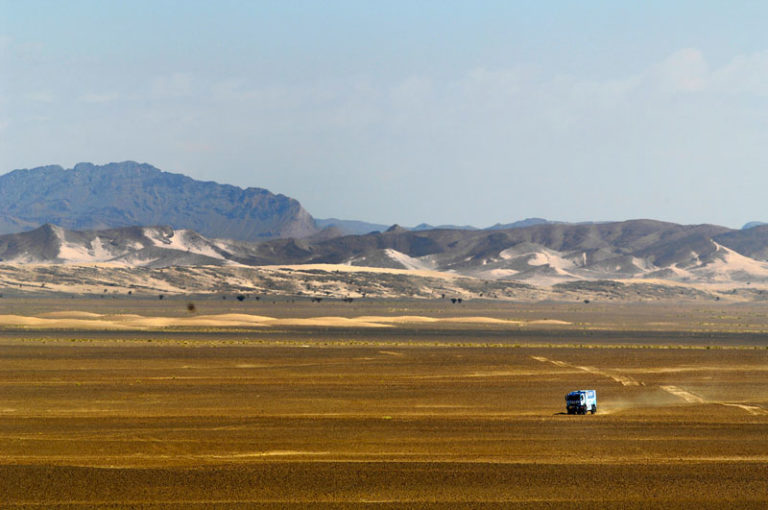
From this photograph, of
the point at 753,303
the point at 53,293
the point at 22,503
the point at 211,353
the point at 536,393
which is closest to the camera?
the point at 22,503

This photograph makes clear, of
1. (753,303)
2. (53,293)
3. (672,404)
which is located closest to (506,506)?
(672,404)

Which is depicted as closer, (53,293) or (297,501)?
(297,501)

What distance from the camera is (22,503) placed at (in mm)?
24344

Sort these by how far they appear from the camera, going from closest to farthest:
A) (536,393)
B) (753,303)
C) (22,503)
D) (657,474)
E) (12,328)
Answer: (22,503) → (657,474) → (536,393) → (12,328) → (753,303)

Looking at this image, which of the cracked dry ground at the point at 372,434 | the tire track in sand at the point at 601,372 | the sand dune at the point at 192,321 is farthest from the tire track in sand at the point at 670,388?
the sand dune at the point at 192,321

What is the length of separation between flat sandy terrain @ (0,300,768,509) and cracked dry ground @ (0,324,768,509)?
0.10 meters

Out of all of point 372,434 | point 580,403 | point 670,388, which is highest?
point 580,403

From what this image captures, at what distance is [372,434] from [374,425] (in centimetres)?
188

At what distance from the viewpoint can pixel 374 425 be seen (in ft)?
118

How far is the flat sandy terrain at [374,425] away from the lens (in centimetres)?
2602

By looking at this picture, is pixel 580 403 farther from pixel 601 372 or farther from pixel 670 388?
pixel 601 372

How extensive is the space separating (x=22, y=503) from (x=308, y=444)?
9900 millimetres

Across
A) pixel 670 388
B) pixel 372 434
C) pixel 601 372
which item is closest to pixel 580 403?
pixel 372 434

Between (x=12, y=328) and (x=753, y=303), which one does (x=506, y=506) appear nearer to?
(x=12, y=328)
